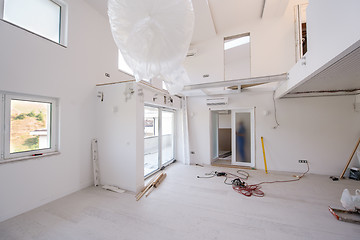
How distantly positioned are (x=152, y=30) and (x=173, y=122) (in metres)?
3.97

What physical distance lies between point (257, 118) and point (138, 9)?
4275 mm

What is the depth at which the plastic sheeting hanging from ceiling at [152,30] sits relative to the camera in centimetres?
121

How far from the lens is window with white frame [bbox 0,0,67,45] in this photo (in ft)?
6.94

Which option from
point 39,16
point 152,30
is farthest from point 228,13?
point 39,16

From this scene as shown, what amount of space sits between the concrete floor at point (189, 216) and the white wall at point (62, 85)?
299 mm

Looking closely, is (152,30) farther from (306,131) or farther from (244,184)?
(306,131)

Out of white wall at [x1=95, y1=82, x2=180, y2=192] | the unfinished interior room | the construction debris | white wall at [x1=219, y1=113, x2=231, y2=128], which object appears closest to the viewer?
the unfinished interior room

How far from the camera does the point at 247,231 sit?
6.05 ft

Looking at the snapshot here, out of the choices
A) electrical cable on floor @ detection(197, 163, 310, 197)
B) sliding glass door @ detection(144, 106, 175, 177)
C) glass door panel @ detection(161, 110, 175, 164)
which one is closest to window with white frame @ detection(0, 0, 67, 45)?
sliding glass door @ detection(144, 106, 175, 177)

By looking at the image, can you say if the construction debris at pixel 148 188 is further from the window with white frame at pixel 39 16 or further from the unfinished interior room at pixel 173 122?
the window with white frame at pixel 39 16

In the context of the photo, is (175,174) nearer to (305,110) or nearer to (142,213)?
(142,213)

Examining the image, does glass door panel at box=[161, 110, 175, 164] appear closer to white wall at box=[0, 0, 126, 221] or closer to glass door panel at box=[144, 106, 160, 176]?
glass door panel at box=[144, 106, 160, 176]

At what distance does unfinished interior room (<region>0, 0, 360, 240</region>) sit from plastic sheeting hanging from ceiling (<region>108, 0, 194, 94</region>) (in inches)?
0.4

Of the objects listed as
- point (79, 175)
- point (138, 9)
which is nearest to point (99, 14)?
point (138, 9)
